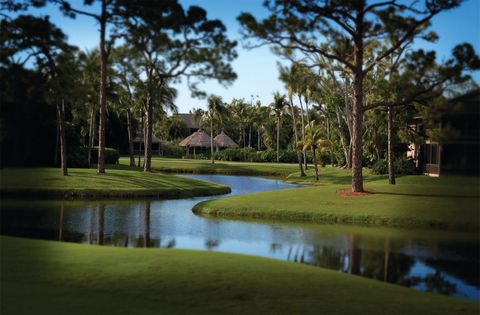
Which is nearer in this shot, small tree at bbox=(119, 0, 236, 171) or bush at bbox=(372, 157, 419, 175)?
small tree at bbox=(119, 0, 236, 171)

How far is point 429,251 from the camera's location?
13523 millimetres

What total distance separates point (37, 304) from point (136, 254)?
360 centimetres

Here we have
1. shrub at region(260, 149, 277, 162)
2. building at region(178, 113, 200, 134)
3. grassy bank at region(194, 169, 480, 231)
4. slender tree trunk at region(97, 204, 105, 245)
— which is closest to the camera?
slender tree trunk at region(97, 204, 105, 245)

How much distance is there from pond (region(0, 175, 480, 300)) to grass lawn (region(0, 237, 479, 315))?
1854 mm

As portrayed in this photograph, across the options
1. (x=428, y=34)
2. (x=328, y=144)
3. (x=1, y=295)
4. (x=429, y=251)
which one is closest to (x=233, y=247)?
(x=429, y=251)

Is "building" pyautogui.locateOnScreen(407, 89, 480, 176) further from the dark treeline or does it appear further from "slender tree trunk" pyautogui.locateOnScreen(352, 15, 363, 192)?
"slender tree trunk" pyautogui.locateOnScreen(352, 15, 363, 192)

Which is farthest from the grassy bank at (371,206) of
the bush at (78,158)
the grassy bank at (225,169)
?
the grassy bank at (225,169)

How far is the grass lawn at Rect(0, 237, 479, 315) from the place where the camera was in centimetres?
769

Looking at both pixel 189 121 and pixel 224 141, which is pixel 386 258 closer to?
pixel 224 141

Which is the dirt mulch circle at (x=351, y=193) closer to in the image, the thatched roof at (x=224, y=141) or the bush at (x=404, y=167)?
the bush at (x=404, y=167)

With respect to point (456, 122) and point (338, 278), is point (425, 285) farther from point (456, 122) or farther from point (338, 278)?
point (456, 122)

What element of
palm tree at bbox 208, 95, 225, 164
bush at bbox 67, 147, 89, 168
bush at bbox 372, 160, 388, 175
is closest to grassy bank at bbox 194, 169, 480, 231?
bush at bbox 67, 147, 89, 168

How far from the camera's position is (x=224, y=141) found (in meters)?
66.1

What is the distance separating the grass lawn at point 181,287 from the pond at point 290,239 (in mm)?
1854
